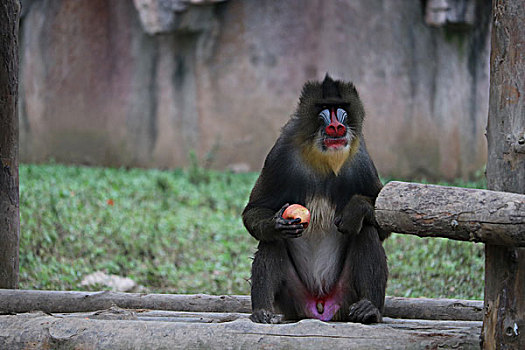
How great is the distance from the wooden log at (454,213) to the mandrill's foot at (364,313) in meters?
0.81

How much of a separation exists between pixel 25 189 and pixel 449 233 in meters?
5.78

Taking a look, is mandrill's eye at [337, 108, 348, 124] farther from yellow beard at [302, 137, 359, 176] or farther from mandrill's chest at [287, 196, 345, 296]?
mandrill's chest at [287, 196, 345, 296]

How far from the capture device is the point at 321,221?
3352 mm

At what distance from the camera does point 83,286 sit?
5039 mm

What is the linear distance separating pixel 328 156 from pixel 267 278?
2.04 ft

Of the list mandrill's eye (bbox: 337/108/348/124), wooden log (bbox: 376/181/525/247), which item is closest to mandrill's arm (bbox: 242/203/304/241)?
mandrill's eye (bbox: 337/108/348/124)

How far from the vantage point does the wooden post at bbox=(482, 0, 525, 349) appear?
2.35 m

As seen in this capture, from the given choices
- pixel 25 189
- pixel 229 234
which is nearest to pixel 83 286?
pixel 229 234

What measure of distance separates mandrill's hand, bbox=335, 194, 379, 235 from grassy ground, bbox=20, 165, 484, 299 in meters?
2.07

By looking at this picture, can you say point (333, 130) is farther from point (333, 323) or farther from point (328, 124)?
point (333, 323)

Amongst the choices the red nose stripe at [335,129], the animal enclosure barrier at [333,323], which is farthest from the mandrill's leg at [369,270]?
the red nose stripe at [335,129]

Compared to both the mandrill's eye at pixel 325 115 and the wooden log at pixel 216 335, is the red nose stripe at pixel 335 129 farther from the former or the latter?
the wooden log at pixel 216 335

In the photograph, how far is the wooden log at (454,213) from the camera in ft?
6.96

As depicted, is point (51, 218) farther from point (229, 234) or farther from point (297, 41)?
point (297, 41)
